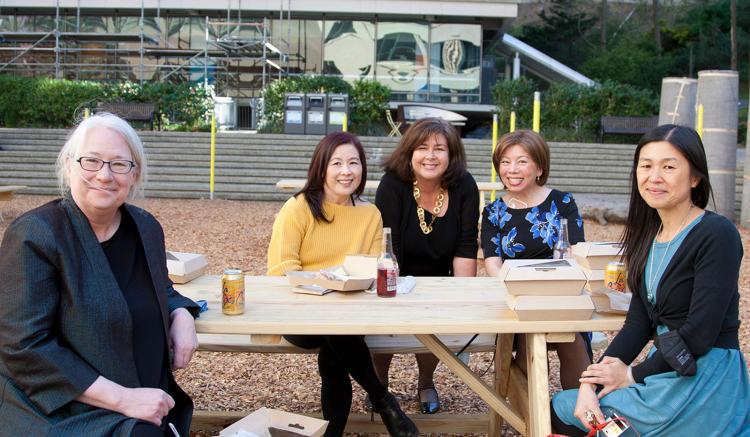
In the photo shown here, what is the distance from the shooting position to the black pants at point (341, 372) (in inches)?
132

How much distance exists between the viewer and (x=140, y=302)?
2529 mm

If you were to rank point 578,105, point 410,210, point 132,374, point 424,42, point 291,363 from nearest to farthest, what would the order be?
point 132,374
point 410,210
point 291,363
point 578,105
point 424,42

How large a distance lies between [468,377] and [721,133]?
9170 millimetres

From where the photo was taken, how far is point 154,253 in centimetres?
262

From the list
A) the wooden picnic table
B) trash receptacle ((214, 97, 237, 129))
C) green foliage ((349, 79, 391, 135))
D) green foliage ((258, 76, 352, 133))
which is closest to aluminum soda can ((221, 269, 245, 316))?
the wooden picnic table

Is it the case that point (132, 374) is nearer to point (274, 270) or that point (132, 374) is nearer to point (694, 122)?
point (274, 270)

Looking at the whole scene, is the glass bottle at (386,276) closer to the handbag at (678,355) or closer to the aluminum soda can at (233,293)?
the aluminum soda can at (233,293)

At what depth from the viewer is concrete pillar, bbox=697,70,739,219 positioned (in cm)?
1103

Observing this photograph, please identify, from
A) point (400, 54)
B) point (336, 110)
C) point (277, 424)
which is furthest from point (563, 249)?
point (400, 54)

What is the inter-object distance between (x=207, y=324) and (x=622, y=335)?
1363mm

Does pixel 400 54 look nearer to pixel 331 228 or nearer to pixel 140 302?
pixel 331 228

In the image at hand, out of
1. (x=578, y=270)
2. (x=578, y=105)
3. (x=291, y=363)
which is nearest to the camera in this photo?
(x=578, y=270)

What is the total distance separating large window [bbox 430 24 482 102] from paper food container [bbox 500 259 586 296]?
2273 cm

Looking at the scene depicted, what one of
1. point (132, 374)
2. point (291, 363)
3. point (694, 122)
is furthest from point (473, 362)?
point (694, 122)
